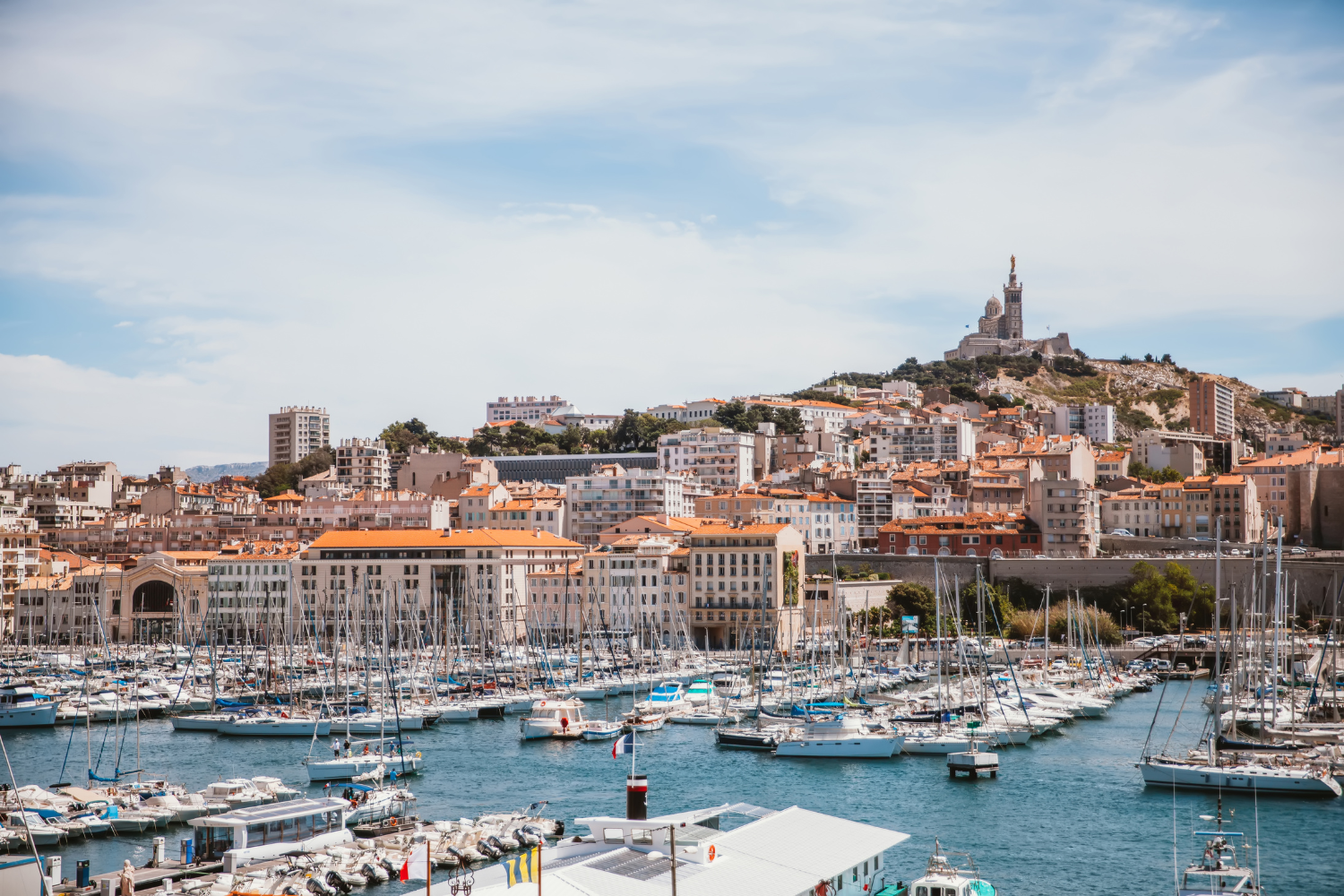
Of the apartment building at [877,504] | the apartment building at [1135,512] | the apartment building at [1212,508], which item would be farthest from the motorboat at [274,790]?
the apartment building at [1135,512]

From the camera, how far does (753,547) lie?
6431 cm

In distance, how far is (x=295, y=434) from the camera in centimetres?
14262

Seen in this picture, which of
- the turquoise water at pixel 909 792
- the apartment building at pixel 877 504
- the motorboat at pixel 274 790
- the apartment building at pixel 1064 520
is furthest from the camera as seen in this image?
the apartment building at pixel 877 504

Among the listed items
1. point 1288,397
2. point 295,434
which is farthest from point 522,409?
point 1288,397

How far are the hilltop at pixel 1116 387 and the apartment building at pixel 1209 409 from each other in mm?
2649

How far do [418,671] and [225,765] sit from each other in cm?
1706

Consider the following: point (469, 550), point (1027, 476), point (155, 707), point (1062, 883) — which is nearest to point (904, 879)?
point (1062, 883)

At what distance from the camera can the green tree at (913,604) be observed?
66.9 metres

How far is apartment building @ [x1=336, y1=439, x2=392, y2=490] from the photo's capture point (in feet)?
356

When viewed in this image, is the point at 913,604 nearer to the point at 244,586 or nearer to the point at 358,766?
the point at 244,586

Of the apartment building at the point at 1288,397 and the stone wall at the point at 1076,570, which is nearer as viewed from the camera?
the stone wall at the point at 1076,570

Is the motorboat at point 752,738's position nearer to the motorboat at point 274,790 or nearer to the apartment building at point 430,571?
the motorboat at point 274,790

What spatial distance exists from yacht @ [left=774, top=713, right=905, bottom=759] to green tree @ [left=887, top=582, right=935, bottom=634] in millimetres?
28661

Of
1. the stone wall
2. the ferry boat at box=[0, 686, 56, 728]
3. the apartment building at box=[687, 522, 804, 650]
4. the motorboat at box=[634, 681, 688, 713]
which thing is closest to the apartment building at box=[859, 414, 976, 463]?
the stone wall
